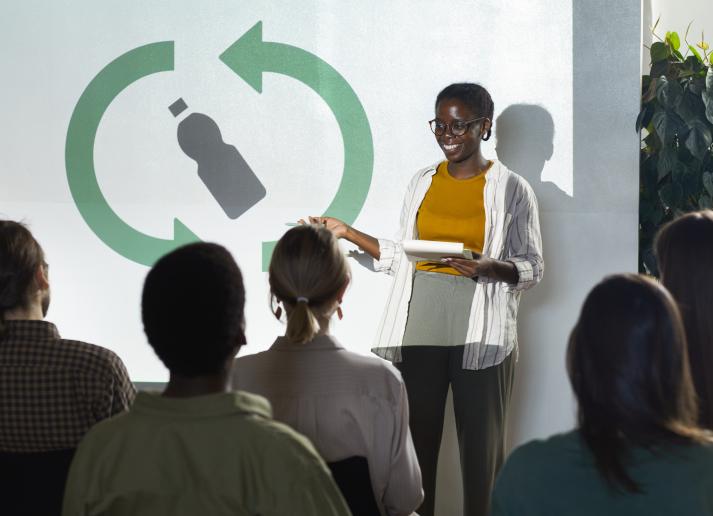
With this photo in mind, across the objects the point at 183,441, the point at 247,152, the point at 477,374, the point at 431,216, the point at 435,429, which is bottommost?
the point at 435,429

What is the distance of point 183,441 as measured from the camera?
4.51 feet

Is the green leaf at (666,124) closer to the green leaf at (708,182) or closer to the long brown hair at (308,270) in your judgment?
the green leaf at (708,182)

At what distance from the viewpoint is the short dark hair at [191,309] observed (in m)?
1.43

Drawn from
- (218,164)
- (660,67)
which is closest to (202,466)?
(218,164)

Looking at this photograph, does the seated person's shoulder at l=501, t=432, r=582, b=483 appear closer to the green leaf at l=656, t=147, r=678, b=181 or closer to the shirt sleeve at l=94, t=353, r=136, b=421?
the shirt sleeve at l=94, t=353, r=136, b=421

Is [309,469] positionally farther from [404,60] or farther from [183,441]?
[404,60]

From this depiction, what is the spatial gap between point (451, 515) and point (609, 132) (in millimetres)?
1665

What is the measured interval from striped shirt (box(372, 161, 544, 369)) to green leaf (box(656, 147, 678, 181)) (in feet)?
2.07

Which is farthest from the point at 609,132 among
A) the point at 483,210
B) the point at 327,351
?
the point at 327,351

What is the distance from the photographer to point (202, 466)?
4.48 feet

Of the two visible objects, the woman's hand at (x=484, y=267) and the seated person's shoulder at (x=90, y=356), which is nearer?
the seated person's shoulder at (x=90, y=356)

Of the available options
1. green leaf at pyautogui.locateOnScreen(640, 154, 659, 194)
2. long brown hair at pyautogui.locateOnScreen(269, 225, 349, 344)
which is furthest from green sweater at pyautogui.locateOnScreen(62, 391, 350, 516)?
green leaf at pyautogui.locateOnScreen(640, 154, 659, 194)

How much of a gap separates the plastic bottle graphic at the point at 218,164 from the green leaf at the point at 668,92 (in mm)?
1602

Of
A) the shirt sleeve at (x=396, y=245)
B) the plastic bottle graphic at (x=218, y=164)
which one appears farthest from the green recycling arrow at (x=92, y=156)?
the shirt sleeve at (x=396, y=245)
